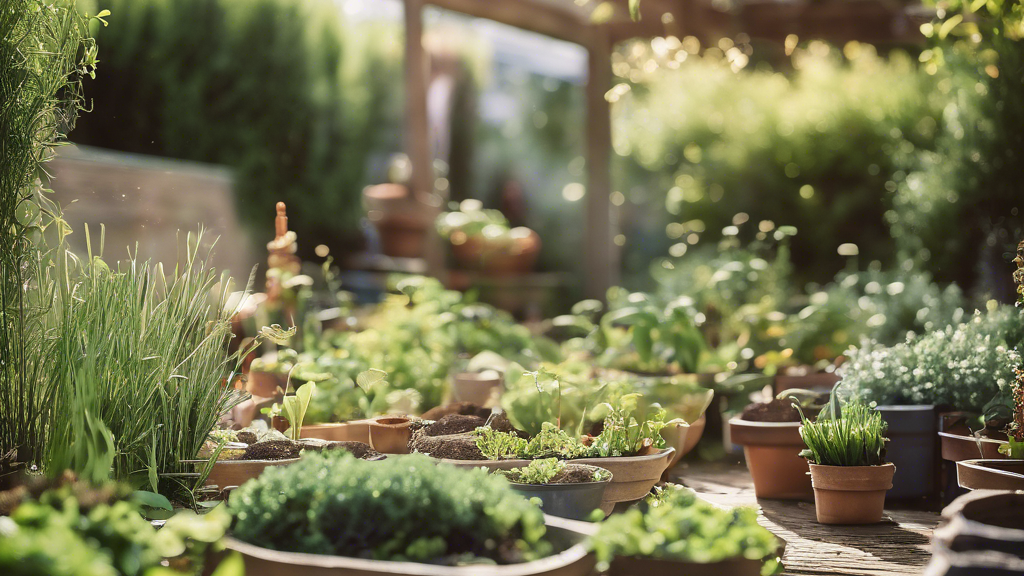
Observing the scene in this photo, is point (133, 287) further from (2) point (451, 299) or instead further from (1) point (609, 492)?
(2) point (451, 299)

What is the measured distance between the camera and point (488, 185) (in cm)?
766

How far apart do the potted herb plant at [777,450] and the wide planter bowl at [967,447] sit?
418 mm

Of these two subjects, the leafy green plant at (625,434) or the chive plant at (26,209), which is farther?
the leafy green plant at (625,434)

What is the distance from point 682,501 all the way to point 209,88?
15.0 feet

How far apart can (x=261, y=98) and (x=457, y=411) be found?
3639mm

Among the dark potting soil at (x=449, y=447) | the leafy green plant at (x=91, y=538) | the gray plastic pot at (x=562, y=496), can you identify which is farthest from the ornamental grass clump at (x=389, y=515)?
the dark potting soil at (x=449, y=447)

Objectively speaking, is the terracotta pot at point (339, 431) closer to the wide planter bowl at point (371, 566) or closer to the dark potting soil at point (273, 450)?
the dark potting soil at point (273, 450)

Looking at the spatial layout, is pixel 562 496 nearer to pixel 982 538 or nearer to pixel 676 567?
pixel 676 567

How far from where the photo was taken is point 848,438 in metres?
2.28

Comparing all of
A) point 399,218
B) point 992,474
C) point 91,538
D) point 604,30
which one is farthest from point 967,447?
point 604,30

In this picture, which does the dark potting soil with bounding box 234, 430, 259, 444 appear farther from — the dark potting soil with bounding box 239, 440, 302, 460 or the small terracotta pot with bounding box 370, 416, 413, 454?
the small terracotta pot with bounding box 370, 416, 413, 454

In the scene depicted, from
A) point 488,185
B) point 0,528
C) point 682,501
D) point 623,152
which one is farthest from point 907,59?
A: point 0,528

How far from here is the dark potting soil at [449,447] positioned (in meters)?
2.12

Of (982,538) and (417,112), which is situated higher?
(417,112)
